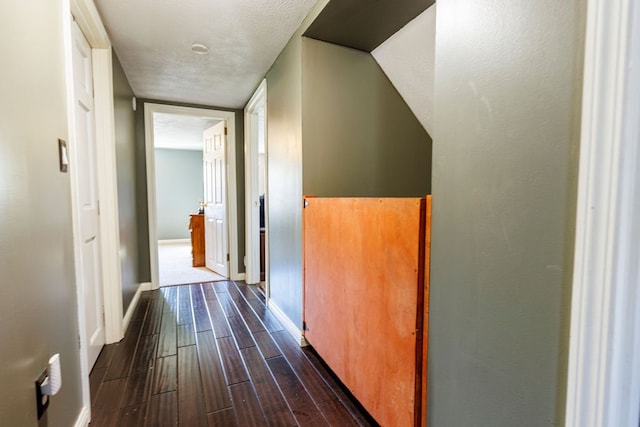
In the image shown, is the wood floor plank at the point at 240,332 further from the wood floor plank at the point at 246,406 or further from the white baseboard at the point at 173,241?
the white baseboard at the point at 173,241

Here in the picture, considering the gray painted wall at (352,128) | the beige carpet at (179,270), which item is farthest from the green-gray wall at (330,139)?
the beige carpet at (179,270)

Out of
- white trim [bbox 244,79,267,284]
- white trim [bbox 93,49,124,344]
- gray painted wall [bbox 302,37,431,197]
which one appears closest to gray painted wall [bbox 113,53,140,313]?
white trim [bbox 93,49,124,344]

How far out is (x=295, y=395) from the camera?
1.52 m

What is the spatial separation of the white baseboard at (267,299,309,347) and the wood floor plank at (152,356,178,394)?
0.79 m

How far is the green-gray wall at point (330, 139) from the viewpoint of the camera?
6.32 feet

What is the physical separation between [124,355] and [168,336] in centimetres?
30

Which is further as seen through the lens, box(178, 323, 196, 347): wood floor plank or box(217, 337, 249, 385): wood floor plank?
box(178, 323, 196, 347): wood floor plank

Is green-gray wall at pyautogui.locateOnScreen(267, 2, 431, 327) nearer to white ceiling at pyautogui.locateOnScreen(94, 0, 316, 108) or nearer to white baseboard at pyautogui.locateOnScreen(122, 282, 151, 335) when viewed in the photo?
white ceiling at pyautogui.locateOnScreen(94, 0, 316, 108)

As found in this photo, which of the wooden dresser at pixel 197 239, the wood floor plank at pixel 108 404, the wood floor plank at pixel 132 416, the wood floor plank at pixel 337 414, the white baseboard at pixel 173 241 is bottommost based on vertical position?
the wood floor plank at pixel 108 404

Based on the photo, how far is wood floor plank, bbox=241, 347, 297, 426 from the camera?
4.46 feet

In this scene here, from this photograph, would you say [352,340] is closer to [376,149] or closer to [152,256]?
[376,149]

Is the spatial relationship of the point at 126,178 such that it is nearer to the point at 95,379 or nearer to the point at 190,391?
the point at 95,379

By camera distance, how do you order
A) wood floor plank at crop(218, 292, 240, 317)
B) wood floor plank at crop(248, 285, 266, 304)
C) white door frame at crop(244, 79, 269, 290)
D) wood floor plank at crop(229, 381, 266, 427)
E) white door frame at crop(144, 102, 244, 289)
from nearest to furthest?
wood floor plank at crop(229, 381, 266, 427)
wood floor plank at crop(218, 292, 240, 317)
wood floor plank at crop(248, 285, 266, 304)
white door frame at crop(144, 102, 244, 289)
white door frame at crop(244, 79, 269, 290)

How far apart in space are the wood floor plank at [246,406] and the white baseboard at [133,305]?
1229 millimetres
